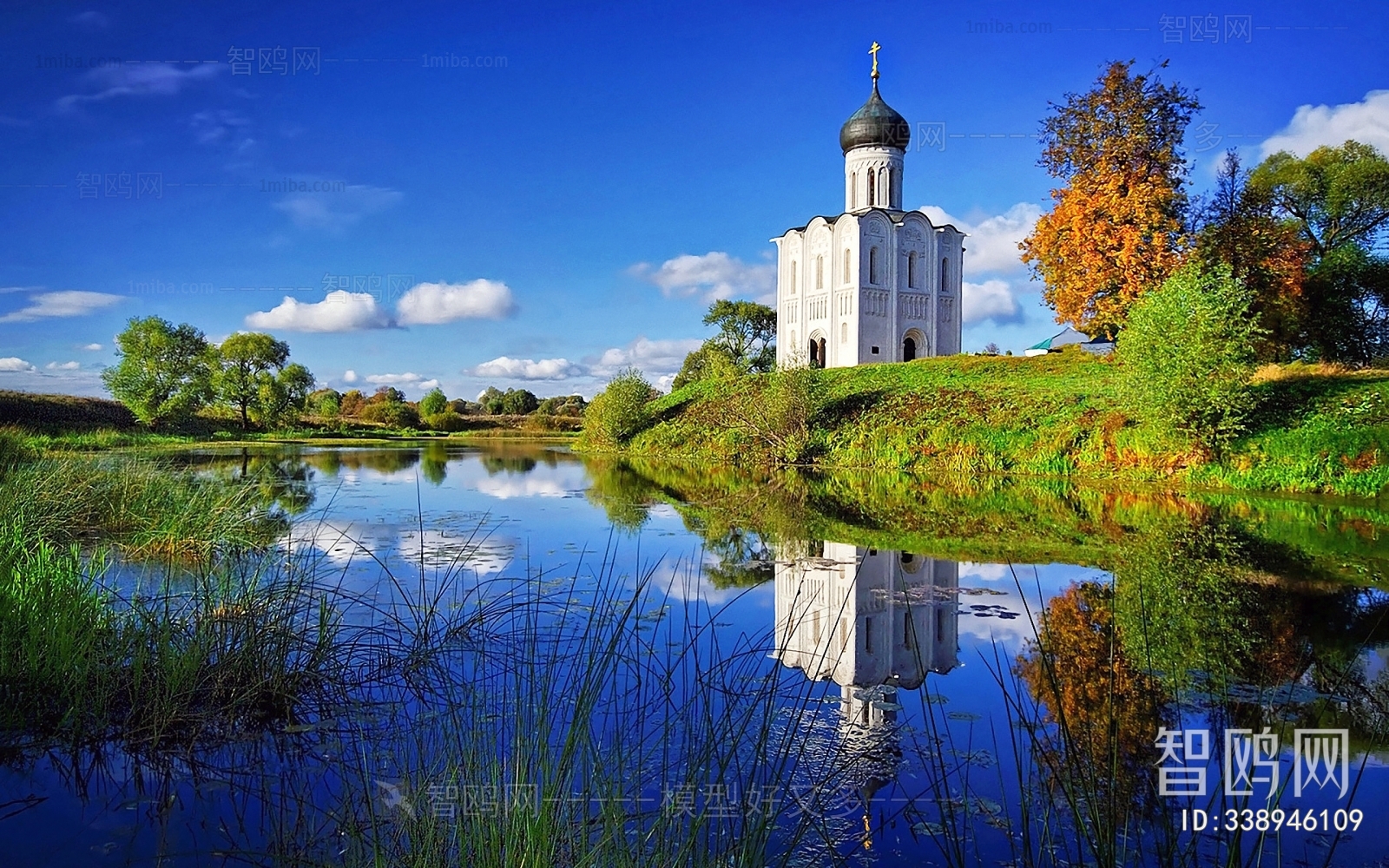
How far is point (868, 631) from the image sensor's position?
19.3ft

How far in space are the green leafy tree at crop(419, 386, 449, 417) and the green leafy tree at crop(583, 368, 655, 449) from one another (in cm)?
2851

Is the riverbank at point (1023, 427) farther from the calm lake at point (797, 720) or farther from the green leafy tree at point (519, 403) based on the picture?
the green leafy tree at point (519, 403)

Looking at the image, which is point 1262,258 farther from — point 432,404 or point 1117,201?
point 432,404

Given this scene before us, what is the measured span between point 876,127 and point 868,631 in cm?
3991

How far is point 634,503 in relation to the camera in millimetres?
14508

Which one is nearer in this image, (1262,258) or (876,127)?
(1262,258)

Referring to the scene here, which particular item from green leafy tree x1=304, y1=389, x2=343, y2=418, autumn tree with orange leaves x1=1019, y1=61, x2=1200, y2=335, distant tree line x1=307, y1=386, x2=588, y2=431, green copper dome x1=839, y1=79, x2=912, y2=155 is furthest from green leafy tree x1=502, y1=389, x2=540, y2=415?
autumn tree with orange leaves x1=1019, y1=61, x2=1200, y2=335

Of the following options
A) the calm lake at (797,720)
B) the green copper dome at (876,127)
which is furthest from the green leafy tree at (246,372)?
the calm lake at (797,720)

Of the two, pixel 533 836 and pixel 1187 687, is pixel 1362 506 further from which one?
pixel 533 836

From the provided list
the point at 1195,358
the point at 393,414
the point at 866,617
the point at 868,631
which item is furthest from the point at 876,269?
the point at 868,631

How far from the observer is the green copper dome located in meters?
40.8

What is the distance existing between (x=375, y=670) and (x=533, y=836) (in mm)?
2919

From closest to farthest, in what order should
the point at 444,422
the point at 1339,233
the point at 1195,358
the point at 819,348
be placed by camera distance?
1. the point at 1195,358
2. the point at 1339,233
3. the point at 819,348
4. the point at 444,422

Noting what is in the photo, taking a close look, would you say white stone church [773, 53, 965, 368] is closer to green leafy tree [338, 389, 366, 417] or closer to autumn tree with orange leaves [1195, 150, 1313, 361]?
autumn tree with orange leaves [1195, 150, 1313, 361]
